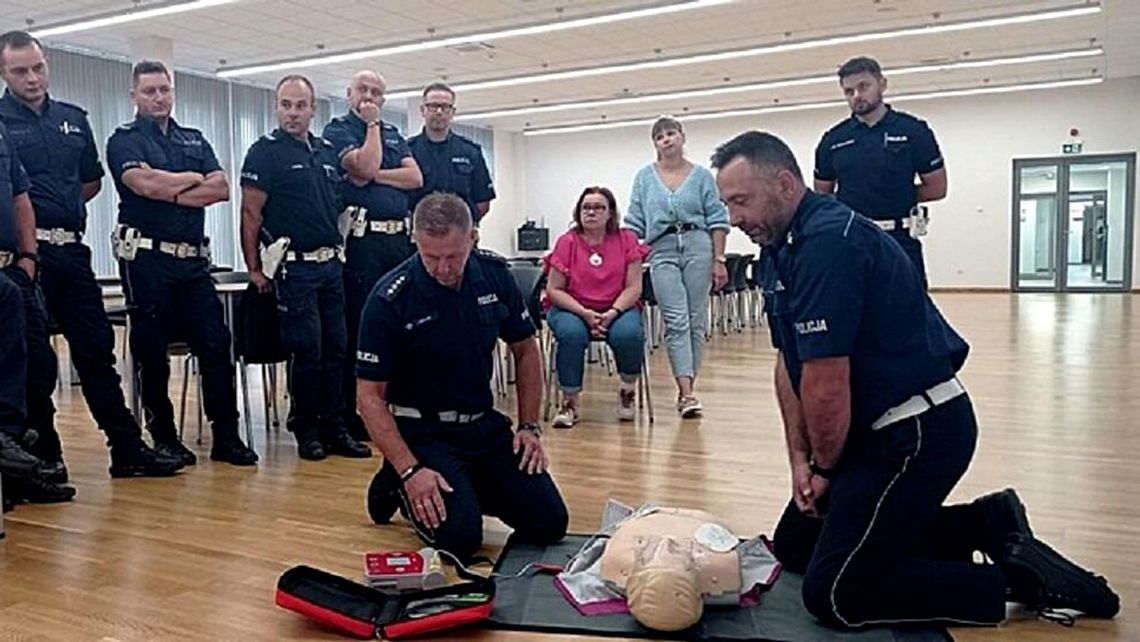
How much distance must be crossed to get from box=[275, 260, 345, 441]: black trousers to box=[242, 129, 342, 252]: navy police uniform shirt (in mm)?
122

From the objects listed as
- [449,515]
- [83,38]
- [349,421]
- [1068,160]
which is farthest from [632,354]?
[1068,160]

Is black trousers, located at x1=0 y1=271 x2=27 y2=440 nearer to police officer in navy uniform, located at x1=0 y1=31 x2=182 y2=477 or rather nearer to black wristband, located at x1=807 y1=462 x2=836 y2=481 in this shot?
police officer in navy uniform, located at x1=0 y1=31 x2=182 y2=477

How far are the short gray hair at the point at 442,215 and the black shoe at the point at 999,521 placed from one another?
146 centimetres

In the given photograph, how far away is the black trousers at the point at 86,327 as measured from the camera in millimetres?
3344

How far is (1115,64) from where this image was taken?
12695mm

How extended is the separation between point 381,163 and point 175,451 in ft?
4.67

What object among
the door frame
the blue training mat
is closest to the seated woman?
the blue training mat

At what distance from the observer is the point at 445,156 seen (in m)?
4.46

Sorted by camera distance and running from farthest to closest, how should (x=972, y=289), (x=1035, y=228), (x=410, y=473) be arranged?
(x=972, y=289) < (x=1035, y=228) < (x=410, y=473)

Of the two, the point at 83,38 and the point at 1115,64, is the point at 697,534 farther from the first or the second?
the point at 1115,64

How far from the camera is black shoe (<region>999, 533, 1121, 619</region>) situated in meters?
2.06

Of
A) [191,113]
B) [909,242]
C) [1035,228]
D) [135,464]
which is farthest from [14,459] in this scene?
[1035,228]

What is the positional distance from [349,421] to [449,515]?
1713 millimetres

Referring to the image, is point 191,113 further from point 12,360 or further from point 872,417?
point 872,417
